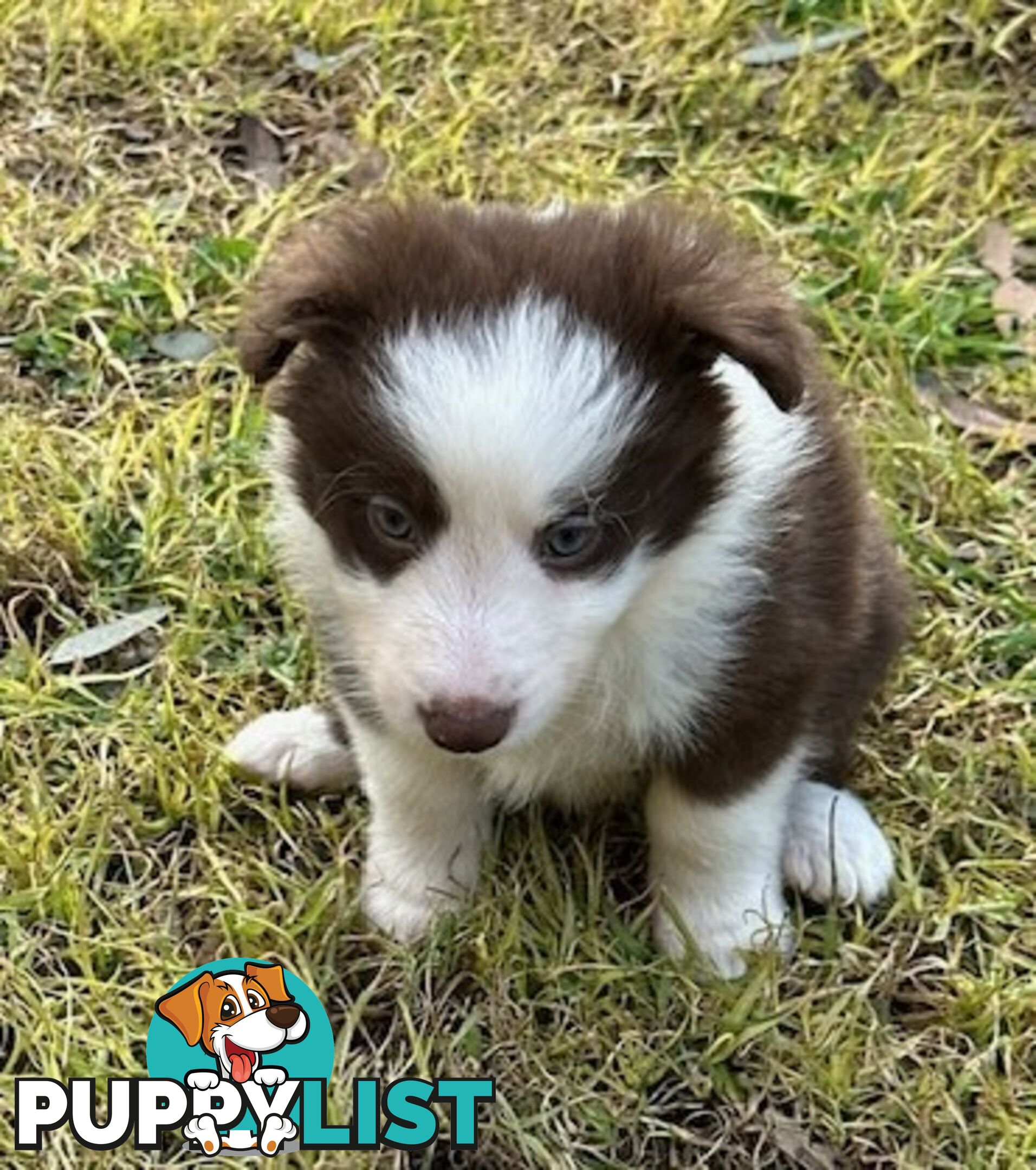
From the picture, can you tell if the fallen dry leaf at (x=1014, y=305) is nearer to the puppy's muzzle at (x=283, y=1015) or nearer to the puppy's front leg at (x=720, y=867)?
the puppy's front leg at (x=720, y=867)

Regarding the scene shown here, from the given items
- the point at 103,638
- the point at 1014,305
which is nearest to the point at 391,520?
the point at 103,638

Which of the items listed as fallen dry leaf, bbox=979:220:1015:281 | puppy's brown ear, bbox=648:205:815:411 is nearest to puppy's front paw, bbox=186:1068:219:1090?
puppy's brown ear, bbox=648:205:815:411

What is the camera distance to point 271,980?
3.50 meters

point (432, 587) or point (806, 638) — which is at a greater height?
point (432, 587)

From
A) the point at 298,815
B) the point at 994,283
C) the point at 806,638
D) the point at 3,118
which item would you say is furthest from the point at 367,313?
the point at 3,118

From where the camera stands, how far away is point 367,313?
2.99m

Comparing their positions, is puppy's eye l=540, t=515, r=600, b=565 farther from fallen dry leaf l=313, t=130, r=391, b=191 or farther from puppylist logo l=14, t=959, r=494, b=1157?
fallen dry leaf l=313, t=130, r=391, b=191

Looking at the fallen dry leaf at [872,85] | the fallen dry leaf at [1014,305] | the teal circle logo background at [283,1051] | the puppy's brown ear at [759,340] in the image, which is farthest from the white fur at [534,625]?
the fallen dry leaf at [872,85]

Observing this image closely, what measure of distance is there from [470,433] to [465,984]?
111 centimetres

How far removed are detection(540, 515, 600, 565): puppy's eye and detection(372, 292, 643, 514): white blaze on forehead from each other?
0.05 metres

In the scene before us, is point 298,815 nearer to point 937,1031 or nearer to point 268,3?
point 937,1031

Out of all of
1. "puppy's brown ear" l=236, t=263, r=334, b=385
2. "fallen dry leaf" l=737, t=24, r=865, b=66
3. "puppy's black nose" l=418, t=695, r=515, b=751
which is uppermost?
"puppy's brown ear" l=236, t=263, r=334, b=385

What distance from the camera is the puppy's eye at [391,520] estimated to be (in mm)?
2949

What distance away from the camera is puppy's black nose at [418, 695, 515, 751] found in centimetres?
288
